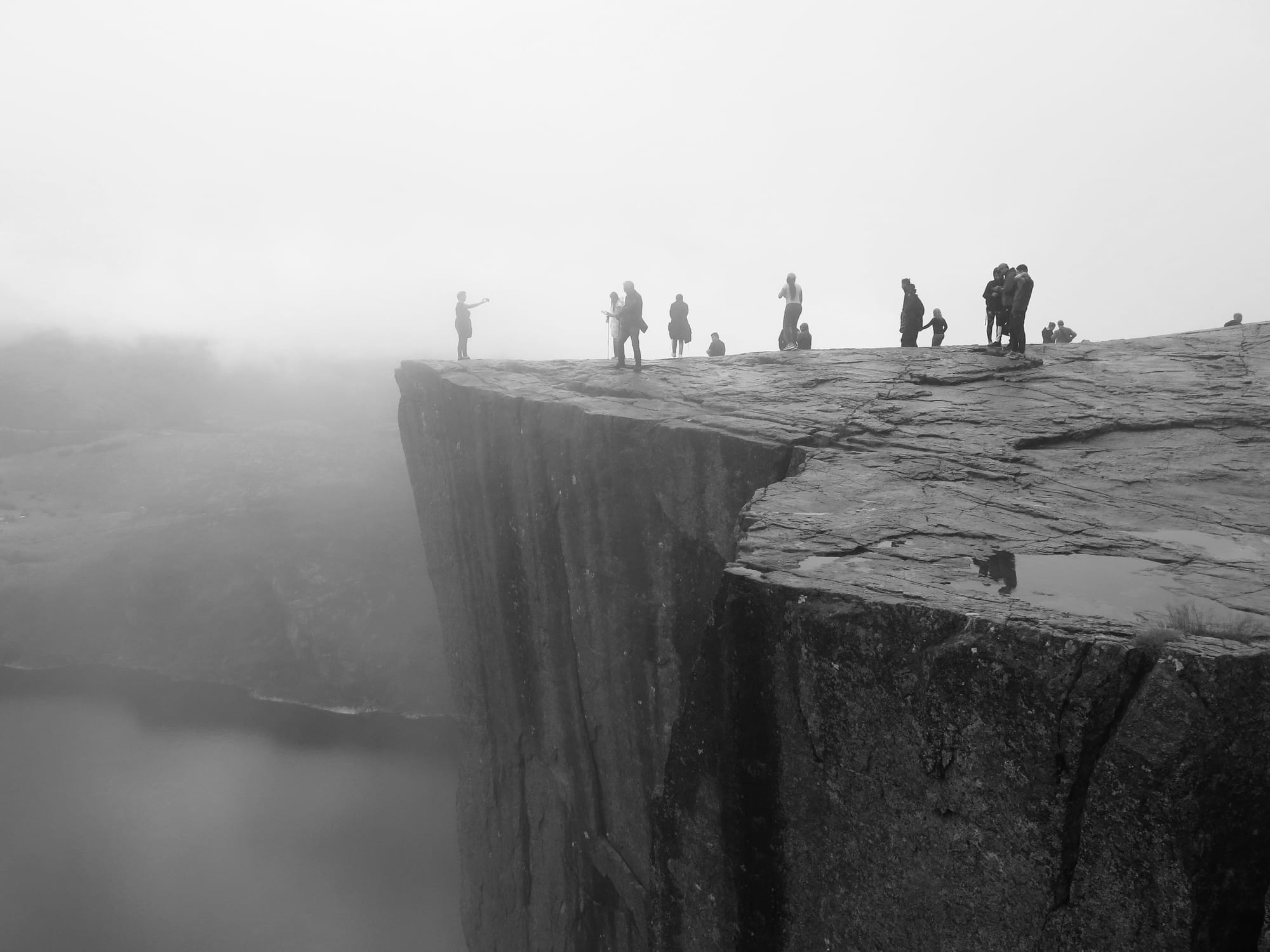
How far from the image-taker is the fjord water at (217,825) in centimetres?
2977

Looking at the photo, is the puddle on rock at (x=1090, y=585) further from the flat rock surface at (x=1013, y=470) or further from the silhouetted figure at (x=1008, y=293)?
the silhouetted figure at (x=1008, y=293)

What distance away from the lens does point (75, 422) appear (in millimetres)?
75625

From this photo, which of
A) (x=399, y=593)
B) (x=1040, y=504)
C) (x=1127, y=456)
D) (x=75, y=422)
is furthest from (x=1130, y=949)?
(x=75, y=422)

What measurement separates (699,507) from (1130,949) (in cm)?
855

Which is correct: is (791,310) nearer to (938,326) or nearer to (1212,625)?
(938,326)

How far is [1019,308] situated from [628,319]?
28.9 ft

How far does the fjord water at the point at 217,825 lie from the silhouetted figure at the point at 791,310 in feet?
84.4

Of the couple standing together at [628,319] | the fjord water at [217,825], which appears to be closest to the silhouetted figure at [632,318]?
the couple standing together at [628,319]

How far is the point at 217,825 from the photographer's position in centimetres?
3594

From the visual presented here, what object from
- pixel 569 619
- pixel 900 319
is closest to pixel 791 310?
pixel 900 319

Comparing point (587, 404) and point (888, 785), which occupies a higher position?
point (587, 404)

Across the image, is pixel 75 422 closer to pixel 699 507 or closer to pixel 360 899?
pixel 360 899

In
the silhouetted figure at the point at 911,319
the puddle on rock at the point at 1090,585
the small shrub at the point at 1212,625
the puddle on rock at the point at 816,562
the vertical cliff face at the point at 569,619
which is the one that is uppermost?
the silhouetted figure at the point at 911,319

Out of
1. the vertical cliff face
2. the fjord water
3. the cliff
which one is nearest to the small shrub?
the cliff
